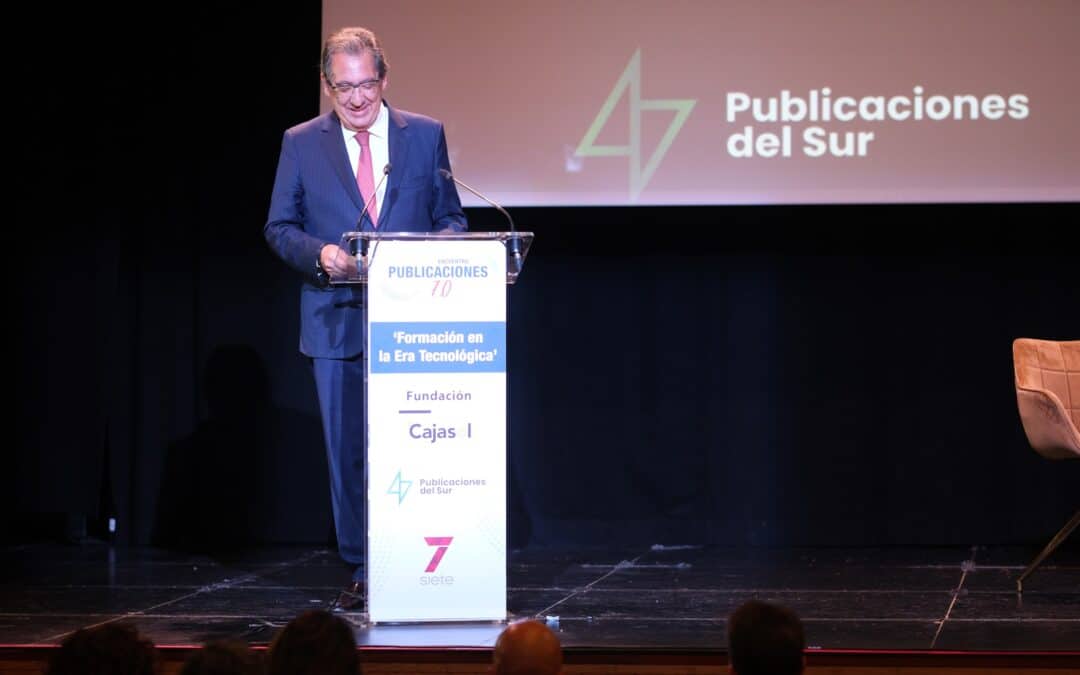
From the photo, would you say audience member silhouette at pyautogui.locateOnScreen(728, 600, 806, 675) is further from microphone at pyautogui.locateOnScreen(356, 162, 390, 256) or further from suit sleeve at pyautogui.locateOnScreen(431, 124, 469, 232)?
suit sleeve at pyautogui.locateOnScreen(431, 124, 469, 232)

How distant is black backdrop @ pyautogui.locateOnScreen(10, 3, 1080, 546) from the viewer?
572 centimetres

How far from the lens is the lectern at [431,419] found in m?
3.48

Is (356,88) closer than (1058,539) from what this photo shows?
Yes

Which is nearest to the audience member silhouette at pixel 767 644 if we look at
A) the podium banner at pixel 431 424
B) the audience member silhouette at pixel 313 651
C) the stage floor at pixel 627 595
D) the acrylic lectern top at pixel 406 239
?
the audience member silhouette at pixel 313 651

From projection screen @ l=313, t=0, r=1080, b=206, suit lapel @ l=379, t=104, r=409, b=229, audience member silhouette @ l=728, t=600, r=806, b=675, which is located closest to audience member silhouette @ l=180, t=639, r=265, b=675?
audience member silhouette @ l=728, t=600, r=806, b=675

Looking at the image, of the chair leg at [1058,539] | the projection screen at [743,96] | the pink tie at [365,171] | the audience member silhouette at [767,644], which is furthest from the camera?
the projection screen at [743,96]

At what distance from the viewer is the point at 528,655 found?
1972mm

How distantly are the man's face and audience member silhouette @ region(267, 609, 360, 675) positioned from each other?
2.15 metres

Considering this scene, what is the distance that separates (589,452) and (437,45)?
6.16 feet

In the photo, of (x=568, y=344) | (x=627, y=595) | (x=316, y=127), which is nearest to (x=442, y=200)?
(x=316, y=127)

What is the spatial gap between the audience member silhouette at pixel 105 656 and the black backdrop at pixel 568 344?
13.2 ft

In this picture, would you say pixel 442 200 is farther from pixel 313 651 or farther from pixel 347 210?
pixel 313 651

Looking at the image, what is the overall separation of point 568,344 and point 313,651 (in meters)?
4.03

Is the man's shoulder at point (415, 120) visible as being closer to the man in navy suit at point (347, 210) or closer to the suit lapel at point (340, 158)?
the man in navy suit at point (347, 210)
